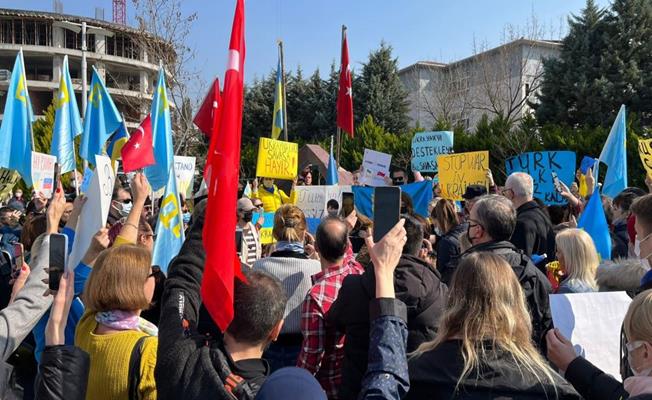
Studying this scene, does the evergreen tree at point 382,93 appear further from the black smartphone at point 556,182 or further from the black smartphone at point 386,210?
the black smartphone at point 386,210

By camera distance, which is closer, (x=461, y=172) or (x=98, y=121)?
(x=461, y=172)

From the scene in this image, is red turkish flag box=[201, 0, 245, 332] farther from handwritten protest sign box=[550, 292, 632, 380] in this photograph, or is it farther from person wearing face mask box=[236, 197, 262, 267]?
person wearing face mask box=[236, 197, 262, 267]

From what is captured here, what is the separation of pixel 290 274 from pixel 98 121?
6521mm

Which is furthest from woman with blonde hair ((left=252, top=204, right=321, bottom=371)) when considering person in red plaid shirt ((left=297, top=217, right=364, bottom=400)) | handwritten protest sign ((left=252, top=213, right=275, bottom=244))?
handwritten protest sign ((left=252, top=213, right=275, bottom=244))

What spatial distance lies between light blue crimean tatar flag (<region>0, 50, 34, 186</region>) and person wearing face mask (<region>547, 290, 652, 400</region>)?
305 inches

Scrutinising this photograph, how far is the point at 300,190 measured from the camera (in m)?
10.1

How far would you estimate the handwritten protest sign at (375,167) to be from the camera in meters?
11.5

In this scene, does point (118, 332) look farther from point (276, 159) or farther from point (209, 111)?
point (276, 159)

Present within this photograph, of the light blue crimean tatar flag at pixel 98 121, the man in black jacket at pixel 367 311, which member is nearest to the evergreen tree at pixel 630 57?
the light blue crimean tatar flag at pixel 98 121

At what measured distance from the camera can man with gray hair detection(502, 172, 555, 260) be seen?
5.62m

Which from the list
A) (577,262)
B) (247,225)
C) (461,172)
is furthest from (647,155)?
(247,225)

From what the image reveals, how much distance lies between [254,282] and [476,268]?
0.87 m

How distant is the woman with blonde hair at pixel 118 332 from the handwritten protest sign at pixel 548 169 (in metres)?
7.04

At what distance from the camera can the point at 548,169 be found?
8.68 metres
